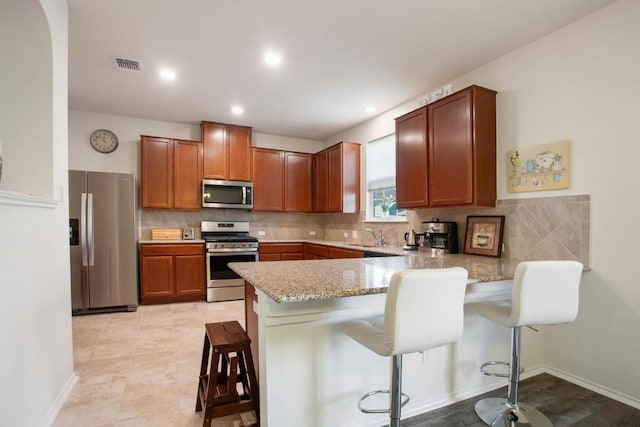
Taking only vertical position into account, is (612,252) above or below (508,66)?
below

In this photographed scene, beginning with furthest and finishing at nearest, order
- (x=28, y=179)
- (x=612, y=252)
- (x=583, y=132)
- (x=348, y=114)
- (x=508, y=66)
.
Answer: (x=348, y=114) < (x=508, y=66) < (x=583, y=132) < (x=612, y=252) < (x=28, y=179)

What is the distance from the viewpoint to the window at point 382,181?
14.3 ft

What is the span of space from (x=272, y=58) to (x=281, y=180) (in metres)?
2.67

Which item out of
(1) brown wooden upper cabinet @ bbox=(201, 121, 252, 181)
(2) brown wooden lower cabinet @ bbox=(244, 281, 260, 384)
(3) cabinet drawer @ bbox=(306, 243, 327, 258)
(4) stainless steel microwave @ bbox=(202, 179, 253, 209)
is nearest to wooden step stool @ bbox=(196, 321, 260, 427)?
(2) brown wooden lower cabinet @ bbox=(244, 281, 260, 384)

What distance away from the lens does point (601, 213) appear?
2.25 metres

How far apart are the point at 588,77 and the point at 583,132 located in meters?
0.39

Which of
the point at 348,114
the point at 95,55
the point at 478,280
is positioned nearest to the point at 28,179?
the point at 95,55

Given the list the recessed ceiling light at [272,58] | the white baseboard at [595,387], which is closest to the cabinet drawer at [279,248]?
the recessed ceiling light at [272,58]

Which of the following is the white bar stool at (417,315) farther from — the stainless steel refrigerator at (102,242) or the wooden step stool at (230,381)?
the stainless steel refrigerator at (102,242)

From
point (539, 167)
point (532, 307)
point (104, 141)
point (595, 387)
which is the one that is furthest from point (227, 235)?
point (595, 387)

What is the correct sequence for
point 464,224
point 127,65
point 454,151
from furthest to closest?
point 464,224 < point 127,65 < point 454,151

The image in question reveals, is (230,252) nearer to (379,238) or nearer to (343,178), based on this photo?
(343,178)

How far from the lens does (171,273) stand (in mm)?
4523

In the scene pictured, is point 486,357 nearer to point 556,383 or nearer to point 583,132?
point 556,383
